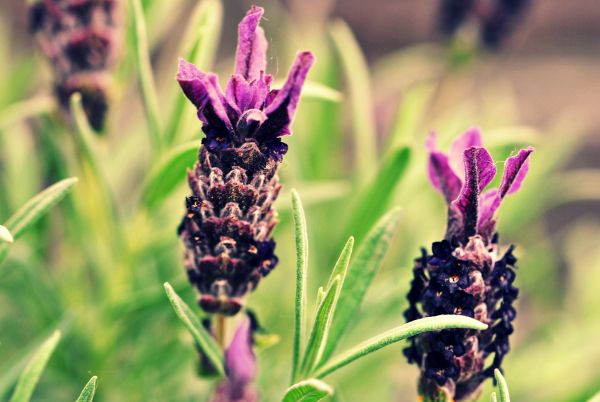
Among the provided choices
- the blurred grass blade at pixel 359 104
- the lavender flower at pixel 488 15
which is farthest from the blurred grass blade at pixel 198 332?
the lavender flower at pixel 488 15

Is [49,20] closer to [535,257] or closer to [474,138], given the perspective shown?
[474,138]

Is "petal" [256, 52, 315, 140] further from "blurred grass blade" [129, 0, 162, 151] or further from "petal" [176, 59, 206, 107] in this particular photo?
"blurred grass blade" [129, 0, 162, 151]

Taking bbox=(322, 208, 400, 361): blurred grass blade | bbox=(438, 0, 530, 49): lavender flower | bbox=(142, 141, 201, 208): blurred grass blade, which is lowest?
bbox=(322, 208, 400, 361): blurred grass blade

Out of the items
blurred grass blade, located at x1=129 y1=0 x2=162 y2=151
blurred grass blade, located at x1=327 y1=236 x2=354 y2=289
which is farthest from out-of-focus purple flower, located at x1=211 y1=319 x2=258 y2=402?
blurred grass blade, located at x1=129 y1=0 x2=162 y2=151

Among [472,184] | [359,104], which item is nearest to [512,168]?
[472,184]

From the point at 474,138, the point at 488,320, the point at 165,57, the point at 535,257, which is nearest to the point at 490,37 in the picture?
the point at 535,257

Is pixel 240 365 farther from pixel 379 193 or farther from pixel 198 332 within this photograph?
pixel 379 193
